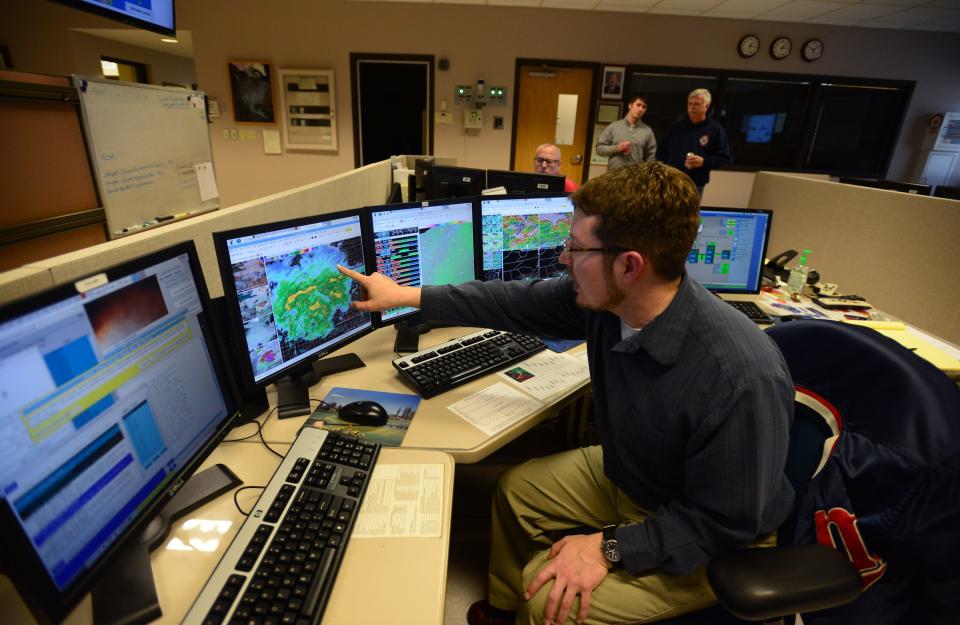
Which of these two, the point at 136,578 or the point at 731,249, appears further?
the point at 731,249

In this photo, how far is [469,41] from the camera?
5.14 meters

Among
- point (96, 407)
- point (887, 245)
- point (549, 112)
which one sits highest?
point (549, 112)

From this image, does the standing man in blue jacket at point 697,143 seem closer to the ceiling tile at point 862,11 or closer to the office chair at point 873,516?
the ceiling tile at point 862,11

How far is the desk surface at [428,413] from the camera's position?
3.50 ft

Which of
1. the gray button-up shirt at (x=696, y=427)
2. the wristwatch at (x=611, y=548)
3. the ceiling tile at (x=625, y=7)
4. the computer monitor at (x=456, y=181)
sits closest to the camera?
the gray button-up shirt at (x=696, y=427)

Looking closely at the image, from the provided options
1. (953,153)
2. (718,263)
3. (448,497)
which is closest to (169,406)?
(448,497)

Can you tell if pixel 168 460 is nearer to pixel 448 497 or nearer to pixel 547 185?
pixel 448 497

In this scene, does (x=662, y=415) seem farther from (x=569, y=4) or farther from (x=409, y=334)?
(x=569, y=4)

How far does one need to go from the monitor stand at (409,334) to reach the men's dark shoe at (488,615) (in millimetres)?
803

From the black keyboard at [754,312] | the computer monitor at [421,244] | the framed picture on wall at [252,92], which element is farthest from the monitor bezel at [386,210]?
the framed picture on wall at [252,92]

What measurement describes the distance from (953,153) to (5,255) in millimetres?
8409

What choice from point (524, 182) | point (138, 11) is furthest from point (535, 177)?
point (138, 11)

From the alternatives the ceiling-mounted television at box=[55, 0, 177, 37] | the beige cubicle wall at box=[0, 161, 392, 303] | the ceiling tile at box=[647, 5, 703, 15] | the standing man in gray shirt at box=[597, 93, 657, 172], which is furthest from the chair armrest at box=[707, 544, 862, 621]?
the ceiling tile at box=[647, 5, 703, 15]

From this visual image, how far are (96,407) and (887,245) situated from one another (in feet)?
13.0
